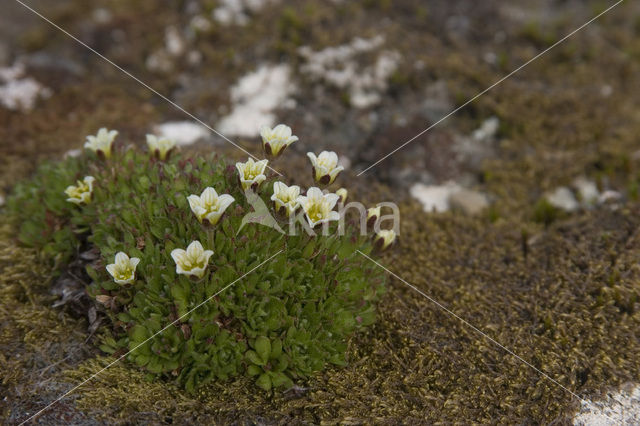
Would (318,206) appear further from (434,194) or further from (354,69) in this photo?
(354,69)

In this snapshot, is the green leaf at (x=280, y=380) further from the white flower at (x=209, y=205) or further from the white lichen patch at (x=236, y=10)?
the white lichen patch at (x=236, y=10)

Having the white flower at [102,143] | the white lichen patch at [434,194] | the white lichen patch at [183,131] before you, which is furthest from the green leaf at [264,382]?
the white lichen patch at [183,131]

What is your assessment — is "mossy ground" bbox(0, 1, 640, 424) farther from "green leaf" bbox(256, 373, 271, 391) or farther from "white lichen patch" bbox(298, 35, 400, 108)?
"white lichen patch" bbox(298, 35, 400, 108)

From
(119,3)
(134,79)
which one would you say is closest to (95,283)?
(134,79)

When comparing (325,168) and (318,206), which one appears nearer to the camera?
(318,206)

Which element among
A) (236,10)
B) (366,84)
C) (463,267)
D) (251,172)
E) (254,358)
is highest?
(236,10)

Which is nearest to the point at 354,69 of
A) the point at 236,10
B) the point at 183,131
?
the point at 236,10
